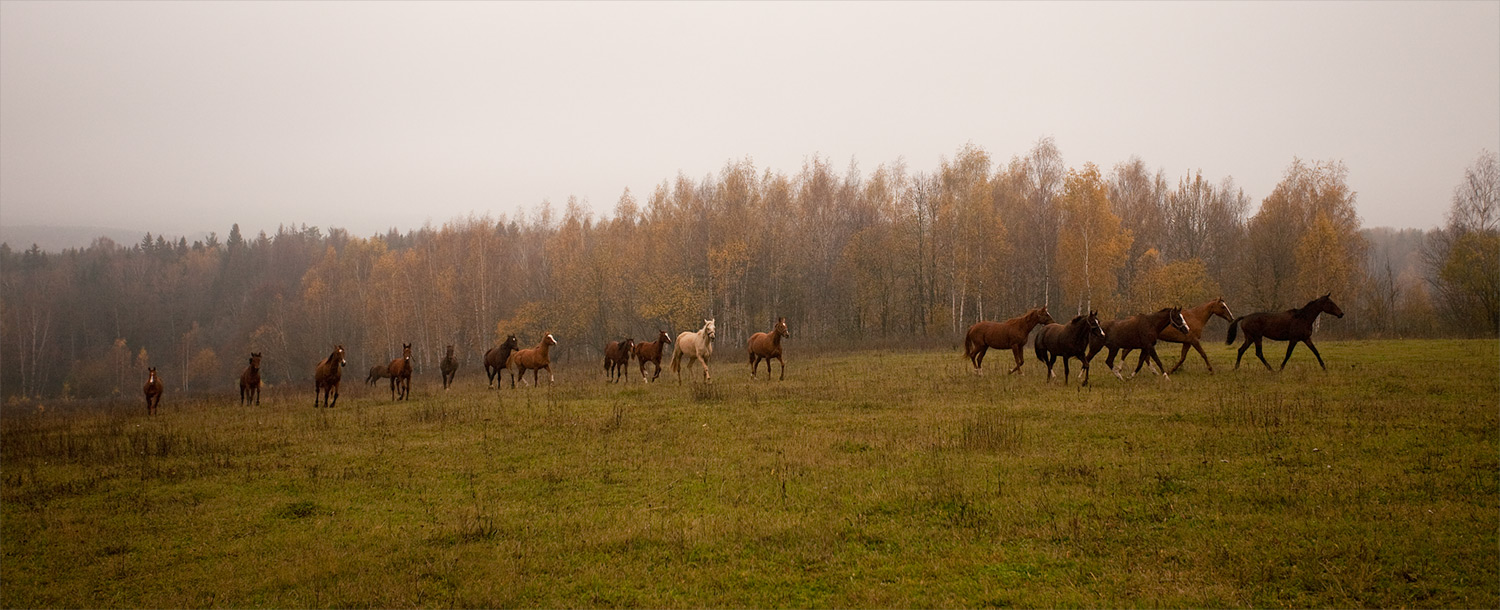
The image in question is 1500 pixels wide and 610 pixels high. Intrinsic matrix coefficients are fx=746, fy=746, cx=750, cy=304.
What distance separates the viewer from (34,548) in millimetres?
9062

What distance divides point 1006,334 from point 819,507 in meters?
14.1

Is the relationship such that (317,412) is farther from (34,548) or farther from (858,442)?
(858,442)

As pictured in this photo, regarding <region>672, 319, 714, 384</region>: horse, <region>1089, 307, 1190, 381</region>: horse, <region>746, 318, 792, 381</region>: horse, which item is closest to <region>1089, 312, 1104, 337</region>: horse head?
<region>1089, 307, 1190, 381</region>: horse

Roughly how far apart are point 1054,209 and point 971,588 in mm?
48602

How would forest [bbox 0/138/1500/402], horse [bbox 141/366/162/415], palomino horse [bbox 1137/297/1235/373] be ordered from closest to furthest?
palomino horse [bbox 1137/297/1235/373] < horse [bbox 141/366/162/415] < forest [bbox 0/138/1500/402]

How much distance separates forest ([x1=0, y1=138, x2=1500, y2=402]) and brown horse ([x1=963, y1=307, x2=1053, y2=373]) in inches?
624

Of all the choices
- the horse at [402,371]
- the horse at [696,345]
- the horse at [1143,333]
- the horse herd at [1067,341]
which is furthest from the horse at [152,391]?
the horse at [1143,333]

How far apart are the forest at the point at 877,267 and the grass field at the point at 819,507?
25326mm

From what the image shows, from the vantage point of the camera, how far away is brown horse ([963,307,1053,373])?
2095cm

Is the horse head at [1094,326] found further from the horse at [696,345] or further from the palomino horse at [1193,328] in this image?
the horse at [696,345]

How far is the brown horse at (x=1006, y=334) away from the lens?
21.0 meters

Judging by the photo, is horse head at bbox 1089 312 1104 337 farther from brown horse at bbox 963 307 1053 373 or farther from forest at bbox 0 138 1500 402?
forest at bbox 0 138 1500 402

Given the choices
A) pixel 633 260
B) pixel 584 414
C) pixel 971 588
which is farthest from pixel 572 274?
pixel 971 588

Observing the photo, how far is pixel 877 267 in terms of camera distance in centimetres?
5431
